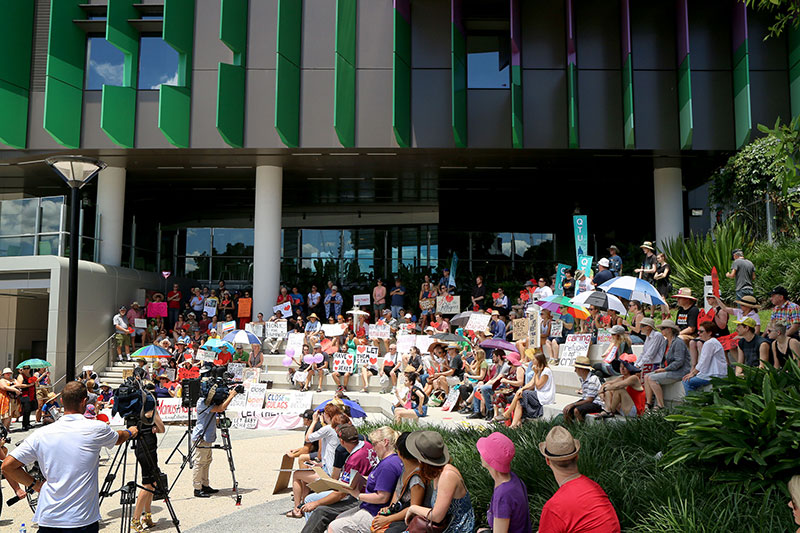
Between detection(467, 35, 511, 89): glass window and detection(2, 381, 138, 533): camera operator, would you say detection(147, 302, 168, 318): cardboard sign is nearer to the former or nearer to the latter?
detection(467, 35, 511, 89): glass window

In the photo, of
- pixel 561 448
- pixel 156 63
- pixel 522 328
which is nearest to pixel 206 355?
pixel 522 328

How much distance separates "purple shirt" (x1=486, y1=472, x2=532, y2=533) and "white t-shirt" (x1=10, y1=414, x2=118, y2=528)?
10.3 feet

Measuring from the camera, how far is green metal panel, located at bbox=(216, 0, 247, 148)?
74.2 feet

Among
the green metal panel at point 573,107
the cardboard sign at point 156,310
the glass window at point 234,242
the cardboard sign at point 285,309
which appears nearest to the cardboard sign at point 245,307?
the cardboard sign at point 285,309

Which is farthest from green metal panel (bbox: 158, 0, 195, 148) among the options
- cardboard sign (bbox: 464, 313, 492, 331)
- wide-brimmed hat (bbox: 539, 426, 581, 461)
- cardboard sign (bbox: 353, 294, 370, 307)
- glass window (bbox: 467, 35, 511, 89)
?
wide-brimmed hat (bbox: 539, 426, 581, 461)

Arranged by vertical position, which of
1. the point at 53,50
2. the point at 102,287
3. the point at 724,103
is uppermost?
the point at 53,50

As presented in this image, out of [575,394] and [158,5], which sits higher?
[158,5]

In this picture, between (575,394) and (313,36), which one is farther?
(313,36)

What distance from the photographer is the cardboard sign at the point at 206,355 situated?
21.0 m

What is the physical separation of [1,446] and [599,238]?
26974mm

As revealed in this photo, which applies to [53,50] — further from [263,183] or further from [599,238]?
[599,238]

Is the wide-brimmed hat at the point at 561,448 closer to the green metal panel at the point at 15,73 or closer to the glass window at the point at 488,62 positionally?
the glass window at the point at 488,62

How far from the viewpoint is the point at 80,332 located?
2298 centimetres

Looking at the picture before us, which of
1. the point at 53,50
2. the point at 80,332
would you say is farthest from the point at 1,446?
the point at 53,50
